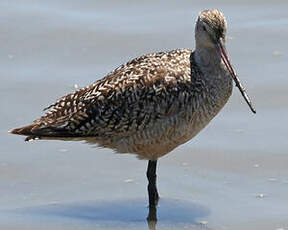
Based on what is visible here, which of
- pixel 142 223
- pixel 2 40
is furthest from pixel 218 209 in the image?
pixel 2 40

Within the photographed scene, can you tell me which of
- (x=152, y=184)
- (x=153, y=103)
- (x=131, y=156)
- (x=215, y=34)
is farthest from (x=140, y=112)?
(x=131, y=156)

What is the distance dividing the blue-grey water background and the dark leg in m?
0.08

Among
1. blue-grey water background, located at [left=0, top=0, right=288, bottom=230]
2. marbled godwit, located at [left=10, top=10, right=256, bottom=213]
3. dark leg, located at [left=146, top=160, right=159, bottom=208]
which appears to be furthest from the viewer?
dark leg, located at [left=146, top=160, right=159, bottom=208]

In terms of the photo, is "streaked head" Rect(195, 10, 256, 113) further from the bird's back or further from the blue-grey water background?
the blue-grey water background

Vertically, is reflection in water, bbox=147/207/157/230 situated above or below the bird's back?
below

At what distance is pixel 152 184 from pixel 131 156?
35.0 inches

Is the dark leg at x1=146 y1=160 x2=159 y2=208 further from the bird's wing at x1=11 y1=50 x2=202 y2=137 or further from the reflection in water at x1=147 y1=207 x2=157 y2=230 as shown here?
the bird's wing at x1=11 y1=50 x2=202 y2=137

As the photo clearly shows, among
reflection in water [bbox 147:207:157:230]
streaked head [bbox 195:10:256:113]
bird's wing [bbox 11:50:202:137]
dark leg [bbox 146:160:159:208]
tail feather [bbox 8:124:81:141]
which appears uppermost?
streaked head [bbox 195:10:256:113]

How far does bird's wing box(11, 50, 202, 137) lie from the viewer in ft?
29.2

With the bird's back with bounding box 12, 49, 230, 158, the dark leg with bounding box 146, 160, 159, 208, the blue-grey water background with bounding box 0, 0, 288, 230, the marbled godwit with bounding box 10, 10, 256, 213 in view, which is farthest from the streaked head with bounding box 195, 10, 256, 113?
the dark leg with bounding box 146, 160, 159, 208

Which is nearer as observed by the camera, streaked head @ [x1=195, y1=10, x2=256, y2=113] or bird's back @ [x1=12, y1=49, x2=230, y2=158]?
bird's back @ [x1=12, y1=49, x2=230, y2=158]

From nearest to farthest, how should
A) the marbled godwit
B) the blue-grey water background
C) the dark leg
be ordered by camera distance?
the marbled godwit < the blue-grey water background < the dark leg

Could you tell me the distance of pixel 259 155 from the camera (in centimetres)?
979

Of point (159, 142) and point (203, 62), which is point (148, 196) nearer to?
point (159, 142)
